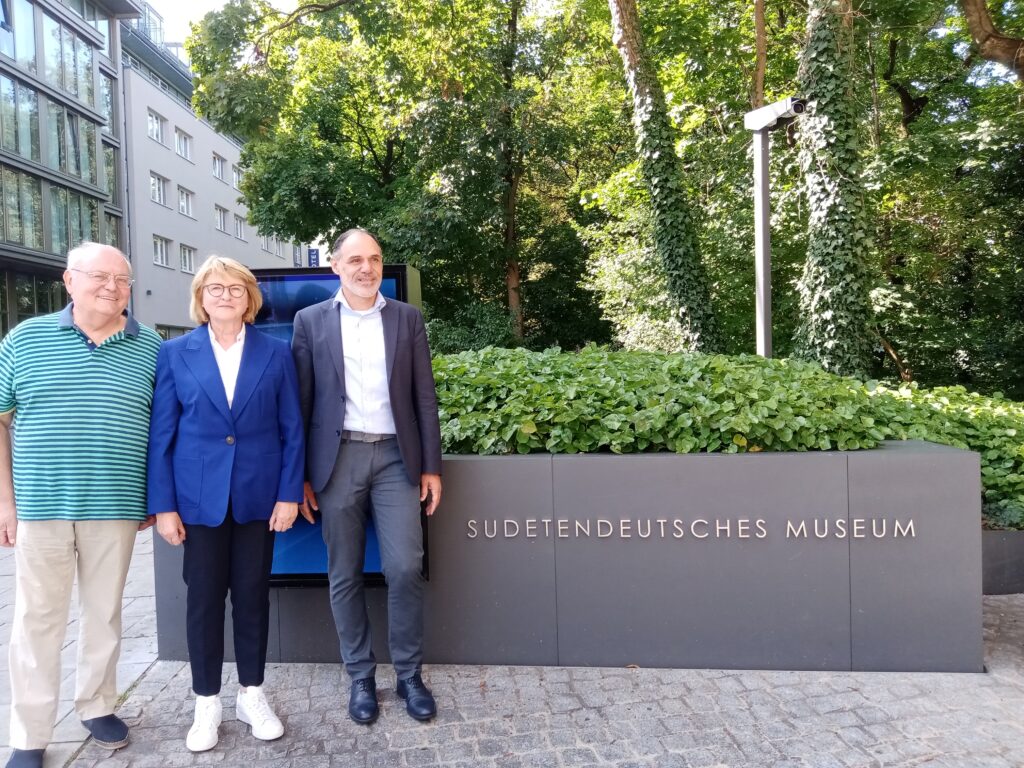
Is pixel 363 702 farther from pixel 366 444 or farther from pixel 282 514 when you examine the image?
pixel 366 444

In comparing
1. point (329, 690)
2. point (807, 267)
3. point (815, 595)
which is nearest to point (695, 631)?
point (815, 595)

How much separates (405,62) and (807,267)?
37.9ft

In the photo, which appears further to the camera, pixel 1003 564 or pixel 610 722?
pixel 1003 564

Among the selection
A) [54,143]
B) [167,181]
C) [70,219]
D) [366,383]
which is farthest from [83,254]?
[167,181]

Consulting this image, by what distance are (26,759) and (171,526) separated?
1.05 m

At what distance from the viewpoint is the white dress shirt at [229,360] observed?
3150 mm

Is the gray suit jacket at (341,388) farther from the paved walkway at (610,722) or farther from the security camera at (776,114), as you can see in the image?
the security camera at (776,114)

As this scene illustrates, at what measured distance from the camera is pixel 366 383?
3.41 metres

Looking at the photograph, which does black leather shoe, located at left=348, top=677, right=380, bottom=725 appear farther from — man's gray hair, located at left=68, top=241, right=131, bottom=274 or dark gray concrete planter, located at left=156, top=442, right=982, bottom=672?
man's gray hair, located at left=68, top=241, right=131, bottom=274

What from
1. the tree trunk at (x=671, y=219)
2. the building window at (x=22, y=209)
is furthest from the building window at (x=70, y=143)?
the tree trunk at (x=671, y=219)

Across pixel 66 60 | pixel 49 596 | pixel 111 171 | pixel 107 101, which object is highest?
pixel 66 60

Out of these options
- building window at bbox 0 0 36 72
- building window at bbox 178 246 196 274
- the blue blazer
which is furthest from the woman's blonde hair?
building window at bbox 178 246 196 274

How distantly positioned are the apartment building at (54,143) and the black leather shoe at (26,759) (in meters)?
25.8

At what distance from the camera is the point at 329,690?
3766 millimetres
